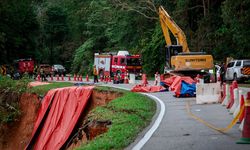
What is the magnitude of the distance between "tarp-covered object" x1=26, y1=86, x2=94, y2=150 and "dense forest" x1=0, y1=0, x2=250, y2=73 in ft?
61.2

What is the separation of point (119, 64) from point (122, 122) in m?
36.4

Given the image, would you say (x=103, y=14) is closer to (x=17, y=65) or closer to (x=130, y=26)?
(x=130, y=26)

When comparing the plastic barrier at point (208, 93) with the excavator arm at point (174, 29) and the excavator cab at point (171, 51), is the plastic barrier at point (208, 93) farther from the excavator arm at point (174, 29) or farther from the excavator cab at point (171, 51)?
the excavator arm at point (174, 29)

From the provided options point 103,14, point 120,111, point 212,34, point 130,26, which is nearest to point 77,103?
point 120,111

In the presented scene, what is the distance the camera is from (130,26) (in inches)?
2473

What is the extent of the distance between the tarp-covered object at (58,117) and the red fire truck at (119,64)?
957 inches

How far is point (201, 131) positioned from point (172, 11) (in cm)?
4371

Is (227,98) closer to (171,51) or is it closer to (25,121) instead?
(25,121)

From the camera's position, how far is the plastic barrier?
20328 mm

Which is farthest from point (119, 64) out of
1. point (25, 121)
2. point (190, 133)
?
point (190, 133)

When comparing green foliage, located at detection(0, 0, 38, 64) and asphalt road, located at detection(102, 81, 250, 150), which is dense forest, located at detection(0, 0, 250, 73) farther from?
asphalt road, located at detection(102, 81, 250, 150)

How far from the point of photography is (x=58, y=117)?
21.6 metres

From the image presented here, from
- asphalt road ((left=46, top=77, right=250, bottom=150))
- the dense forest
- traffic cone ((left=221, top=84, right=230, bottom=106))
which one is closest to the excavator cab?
the dense forest

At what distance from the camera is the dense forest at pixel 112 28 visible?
1843 inches
